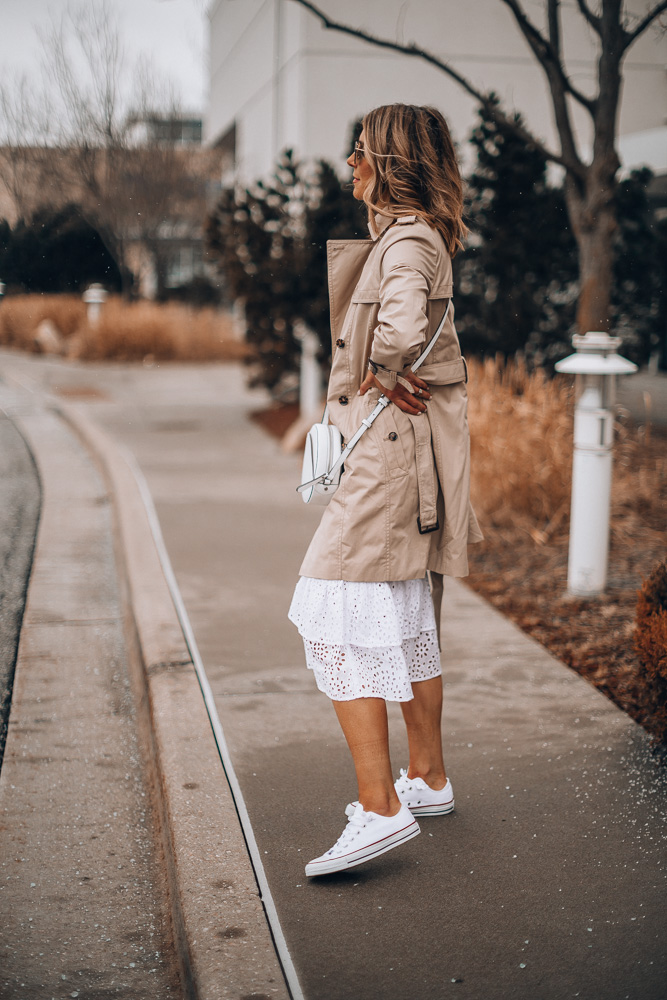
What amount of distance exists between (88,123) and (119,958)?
3422 mm

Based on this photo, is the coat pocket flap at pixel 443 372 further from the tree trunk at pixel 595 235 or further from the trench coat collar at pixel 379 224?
the tree trunk at pixel 595 235

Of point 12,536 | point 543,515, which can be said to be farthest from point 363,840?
point 12,536

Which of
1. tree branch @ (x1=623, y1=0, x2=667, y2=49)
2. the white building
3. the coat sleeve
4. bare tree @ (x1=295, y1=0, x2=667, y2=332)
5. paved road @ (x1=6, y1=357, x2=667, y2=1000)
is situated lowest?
paved road @ (x1=6, y1=357, x2=667, y2=1000)

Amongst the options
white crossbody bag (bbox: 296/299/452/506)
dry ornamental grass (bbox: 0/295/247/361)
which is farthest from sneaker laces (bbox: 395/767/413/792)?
dry ornamental grass (bbox: 0/295/247/361)

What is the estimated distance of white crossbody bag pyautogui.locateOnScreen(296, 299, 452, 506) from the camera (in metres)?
2.52

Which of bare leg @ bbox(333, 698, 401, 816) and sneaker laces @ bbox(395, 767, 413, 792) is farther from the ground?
bare leg @ bbox(333, 698, 401, 816)

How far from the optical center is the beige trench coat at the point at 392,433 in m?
2.46

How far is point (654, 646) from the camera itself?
318cm

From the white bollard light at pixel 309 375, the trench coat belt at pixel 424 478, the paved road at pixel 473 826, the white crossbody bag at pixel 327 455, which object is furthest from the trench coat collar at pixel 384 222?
the white bollard light at pixel 309 375

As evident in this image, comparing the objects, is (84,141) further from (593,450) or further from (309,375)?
(309,375)

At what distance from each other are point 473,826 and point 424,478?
1.05m

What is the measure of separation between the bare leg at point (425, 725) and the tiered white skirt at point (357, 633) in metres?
0.17

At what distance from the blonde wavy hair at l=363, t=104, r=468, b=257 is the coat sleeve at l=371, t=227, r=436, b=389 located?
0.41ft

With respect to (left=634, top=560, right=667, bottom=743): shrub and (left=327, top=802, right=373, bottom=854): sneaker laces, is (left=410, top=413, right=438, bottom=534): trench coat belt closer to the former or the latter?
(left=327, top=802, right=373, bottom=854): sneaker laces
